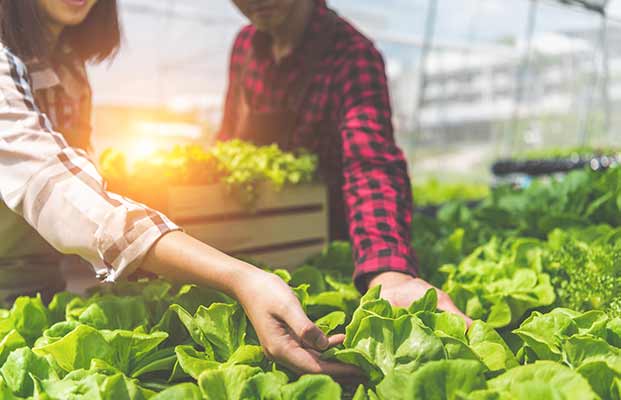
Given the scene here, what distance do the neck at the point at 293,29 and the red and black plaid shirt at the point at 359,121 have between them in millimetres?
21

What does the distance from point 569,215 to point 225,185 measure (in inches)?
39.9

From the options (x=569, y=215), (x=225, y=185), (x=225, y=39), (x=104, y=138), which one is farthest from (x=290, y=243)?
(x=225, y=39)

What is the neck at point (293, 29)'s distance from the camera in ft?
5.61

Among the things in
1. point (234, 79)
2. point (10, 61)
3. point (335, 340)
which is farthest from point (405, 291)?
point (234, 79)

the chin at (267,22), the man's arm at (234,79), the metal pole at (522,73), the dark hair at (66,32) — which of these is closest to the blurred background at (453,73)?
the metal pole at (522,73)

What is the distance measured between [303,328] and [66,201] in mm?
425

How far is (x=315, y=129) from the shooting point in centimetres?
178

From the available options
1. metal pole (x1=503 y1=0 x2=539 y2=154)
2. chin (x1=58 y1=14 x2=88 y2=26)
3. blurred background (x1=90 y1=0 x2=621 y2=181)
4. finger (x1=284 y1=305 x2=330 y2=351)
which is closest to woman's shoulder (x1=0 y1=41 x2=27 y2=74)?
chin (x1=58 y1=14 x2=88 y2=26)

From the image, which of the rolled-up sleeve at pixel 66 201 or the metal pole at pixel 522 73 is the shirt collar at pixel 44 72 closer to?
the rolled-up sleeve at pixel 66 201

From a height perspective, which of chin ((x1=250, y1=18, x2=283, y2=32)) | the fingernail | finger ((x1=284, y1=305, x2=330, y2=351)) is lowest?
the fingernail

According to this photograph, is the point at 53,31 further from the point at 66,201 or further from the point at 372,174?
the point at 372,174

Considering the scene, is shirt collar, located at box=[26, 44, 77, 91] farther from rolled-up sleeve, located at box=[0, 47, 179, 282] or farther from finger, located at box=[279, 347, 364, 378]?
finger, located at box=[279, 347, 364, 378]

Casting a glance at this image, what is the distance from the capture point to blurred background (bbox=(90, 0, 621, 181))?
29.7 ft

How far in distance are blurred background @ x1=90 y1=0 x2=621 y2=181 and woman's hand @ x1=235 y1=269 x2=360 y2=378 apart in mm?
8336
